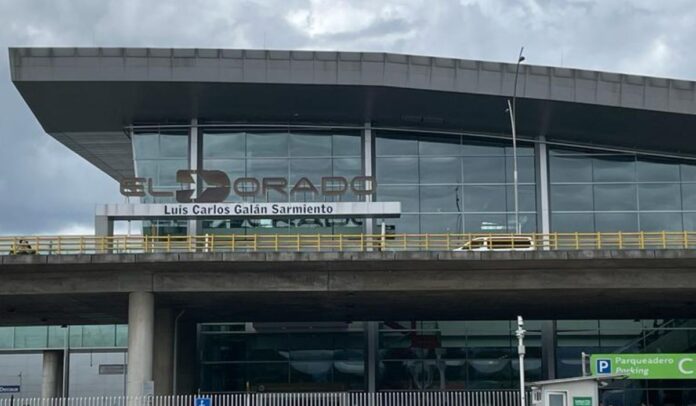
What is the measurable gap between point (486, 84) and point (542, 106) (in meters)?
3.21

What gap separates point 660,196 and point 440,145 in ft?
41.0

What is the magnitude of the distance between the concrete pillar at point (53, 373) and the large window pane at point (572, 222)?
120ft

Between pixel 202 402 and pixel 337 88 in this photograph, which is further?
pixel 337 88

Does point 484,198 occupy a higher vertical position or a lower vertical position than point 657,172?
lower

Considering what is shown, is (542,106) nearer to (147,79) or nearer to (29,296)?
(147,79)

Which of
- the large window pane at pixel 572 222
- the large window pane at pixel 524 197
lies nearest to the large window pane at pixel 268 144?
the large window pane at pixel 524 197

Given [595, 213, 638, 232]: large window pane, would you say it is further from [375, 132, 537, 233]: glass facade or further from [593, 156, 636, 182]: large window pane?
[375, 132, 537, 233]: glass facade

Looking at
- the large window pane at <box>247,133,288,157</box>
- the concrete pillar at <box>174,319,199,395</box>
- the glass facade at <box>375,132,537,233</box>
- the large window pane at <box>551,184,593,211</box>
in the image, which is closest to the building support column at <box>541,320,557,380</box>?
the glass facade at <box>375,132,537,233</box>

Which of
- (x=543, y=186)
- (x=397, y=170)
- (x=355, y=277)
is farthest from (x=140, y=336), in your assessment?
(x=543, y=186)

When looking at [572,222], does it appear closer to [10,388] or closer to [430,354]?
[430,354]

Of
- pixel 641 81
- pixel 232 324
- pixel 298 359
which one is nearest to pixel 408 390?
pixel 298 359

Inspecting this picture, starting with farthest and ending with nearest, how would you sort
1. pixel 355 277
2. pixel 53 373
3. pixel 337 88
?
pixel 53 373 → pixel 337 88 → pixel 355 277

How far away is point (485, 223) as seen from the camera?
54.7m

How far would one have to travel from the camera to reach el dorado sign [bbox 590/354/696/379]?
37125 millimetres
